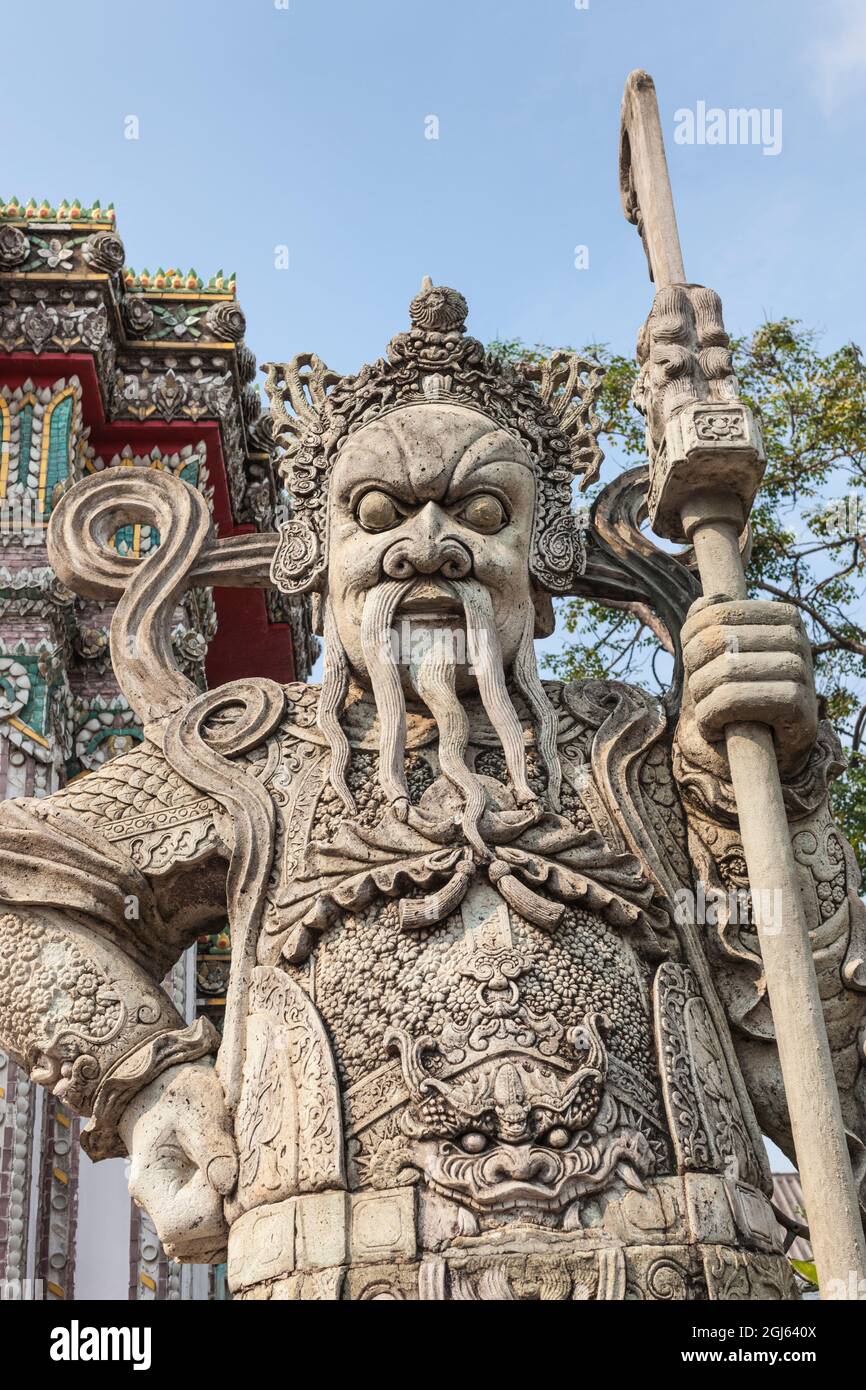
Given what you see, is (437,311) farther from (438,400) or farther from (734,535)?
(734,535)

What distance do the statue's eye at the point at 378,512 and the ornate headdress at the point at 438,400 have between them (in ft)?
0.69

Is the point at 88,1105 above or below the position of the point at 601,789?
below

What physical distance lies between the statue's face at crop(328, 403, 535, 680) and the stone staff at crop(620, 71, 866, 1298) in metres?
0.47

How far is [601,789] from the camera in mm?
4922

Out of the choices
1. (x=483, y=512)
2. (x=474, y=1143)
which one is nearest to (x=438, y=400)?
(x=483, y=512)

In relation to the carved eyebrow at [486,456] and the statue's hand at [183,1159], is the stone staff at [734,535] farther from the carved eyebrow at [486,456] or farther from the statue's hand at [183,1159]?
the statue's hand at [183,1159]

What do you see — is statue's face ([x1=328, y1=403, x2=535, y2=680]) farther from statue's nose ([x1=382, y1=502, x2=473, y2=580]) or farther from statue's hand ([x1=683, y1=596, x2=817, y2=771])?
statue's hand ([x1=683, y1=596, x2=817, y2=771])

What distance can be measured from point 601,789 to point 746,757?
0.55 meters

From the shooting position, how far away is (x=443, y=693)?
4.84 meters

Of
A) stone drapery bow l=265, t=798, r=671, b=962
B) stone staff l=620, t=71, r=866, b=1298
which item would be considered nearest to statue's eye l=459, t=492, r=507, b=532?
stone staff l=620, t=71, r=866, b=1298

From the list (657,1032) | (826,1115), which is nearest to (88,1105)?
→ (657,1032)

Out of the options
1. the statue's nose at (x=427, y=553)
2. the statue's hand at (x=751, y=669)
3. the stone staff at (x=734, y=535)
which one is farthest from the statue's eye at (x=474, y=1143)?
the statue's nose at (x=427, y=553)

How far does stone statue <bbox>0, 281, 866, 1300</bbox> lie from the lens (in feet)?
13.5
